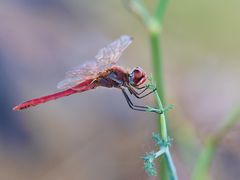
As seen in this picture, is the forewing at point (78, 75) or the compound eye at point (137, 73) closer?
the compound eye at point (137, 73)

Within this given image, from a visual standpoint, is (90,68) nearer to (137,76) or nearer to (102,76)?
(102,76)

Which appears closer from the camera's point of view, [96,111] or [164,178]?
[164,178]

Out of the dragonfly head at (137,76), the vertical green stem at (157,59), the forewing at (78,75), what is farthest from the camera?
the vertical green stem at (157,59)

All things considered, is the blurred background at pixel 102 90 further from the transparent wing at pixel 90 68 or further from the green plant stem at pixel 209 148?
the transparent wing at pixel 90 68

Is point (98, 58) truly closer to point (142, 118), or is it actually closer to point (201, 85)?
point (142, 118)

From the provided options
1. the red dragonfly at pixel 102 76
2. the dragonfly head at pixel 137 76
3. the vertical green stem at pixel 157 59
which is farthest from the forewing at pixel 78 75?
the vertical green stem at pixel 157 59

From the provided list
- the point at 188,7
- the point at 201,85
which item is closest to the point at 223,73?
the point at 201,85

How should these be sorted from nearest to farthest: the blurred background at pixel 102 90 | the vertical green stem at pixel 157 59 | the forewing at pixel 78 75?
the forewing at pixel 78 75
the vertical green stem at pixel 157 59
the blurred background at pixel 102 90

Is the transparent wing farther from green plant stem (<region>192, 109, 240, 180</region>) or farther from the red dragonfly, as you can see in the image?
green plant stem (<region>192, 109, 240, 180</region>)
